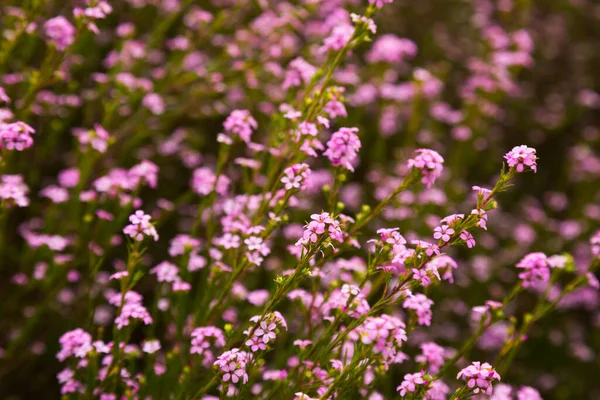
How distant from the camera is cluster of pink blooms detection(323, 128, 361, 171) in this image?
292 cm

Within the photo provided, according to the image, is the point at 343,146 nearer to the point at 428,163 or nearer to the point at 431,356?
the point at 428,163

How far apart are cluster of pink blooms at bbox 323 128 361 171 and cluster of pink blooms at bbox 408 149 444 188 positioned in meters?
0.29

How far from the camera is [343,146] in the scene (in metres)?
2.95

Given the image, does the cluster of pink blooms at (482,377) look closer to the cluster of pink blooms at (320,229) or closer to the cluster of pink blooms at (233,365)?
the cluster of pink blooms at (320,229)

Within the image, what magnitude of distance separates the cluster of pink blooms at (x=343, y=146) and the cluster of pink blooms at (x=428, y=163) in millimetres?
291

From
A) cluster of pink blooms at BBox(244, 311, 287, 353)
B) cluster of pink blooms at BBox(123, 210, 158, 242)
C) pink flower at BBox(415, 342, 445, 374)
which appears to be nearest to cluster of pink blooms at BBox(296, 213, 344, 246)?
cluster of pink blooms at BBox(244, 311, 287, 353)

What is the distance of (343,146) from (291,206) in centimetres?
224

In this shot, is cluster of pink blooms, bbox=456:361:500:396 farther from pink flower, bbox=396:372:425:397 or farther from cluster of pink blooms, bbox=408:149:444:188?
cluster of pink blooms, bbox=408:149:444:188

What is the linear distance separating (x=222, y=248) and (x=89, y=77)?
3037 millimetres

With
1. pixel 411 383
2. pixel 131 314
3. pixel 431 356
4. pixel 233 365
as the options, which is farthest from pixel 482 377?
pixel 131 314

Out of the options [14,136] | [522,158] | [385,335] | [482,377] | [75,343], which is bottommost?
[75,343]

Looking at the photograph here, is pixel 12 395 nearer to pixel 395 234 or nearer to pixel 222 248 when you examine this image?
A: pixel 222 248

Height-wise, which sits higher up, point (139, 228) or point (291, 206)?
point (139, 228)

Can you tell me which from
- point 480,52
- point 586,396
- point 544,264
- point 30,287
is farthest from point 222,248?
point 480,52
